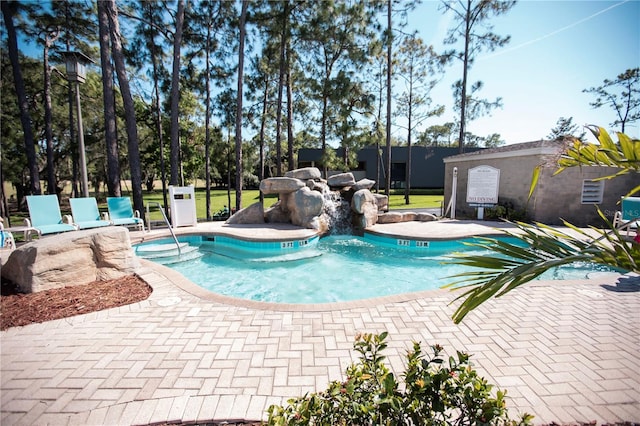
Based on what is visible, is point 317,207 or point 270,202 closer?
point 317,207

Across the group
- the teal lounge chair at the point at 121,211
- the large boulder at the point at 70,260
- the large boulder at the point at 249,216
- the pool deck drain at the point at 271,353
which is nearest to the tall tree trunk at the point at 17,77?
the teal lounge chair at the point at 121,211

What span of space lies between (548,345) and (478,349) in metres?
0.74

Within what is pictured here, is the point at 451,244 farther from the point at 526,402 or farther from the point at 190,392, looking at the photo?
the point at 190,392

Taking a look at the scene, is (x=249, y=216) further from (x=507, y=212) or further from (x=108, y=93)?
(x=507, y=212)

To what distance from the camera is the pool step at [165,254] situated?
6.23m

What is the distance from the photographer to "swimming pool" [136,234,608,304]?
16.8 feet

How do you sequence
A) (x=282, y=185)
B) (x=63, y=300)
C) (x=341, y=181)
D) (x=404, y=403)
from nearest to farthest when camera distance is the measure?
(x=404, y=403)
(x=63, y=300)
(x=282, y=185)
(x=341, y=181)

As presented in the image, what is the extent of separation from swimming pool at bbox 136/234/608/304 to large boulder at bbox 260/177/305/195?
6.78ft

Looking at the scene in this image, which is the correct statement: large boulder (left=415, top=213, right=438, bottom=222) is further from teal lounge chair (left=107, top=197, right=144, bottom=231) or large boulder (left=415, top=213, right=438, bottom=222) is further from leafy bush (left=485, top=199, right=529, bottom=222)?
teal lounge chair (left=107, top=197, right=144, bottom=231)

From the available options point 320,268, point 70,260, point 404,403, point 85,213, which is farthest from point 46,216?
point 404,403

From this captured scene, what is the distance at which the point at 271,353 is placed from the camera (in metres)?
2.41

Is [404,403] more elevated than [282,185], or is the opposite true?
[282,185]

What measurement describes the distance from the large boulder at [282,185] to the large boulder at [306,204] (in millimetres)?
223

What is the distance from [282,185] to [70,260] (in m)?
6.11
